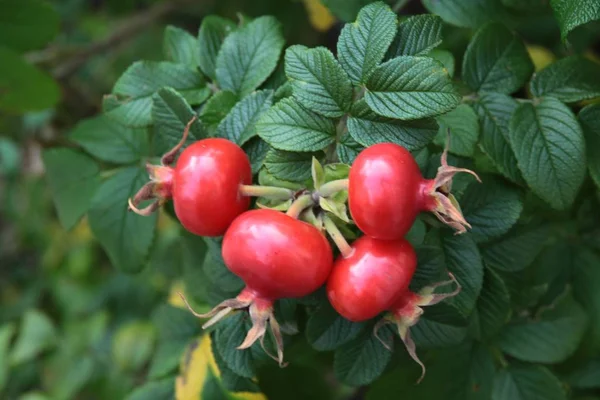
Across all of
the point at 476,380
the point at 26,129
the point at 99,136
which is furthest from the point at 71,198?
the point at 26,129

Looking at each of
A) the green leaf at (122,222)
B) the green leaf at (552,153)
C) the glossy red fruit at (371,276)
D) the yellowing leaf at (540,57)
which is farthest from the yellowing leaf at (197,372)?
the yellowing leaf at (540,57)

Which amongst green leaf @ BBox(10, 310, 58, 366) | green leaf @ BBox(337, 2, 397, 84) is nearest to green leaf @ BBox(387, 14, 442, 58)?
green leaf @ BBox(337, 2, 397, 84)

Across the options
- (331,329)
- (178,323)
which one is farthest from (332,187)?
(178,323)

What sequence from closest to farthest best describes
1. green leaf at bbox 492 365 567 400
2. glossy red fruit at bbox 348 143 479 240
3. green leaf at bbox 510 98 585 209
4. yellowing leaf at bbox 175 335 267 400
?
glossy red fruit at bbox 348 143 479 240, green leaf at bbox 510 98 585 209, green leaf at bbox 492 365 567 400, yellowing leaf at bbox 175 335 267 400

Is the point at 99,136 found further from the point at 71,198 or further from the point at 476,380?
the point at 476,380

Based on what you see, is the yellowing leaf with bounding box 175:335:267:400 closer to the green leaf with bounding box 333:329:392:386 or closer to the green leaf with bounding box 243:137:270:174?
the green leaf with bounding box 333:329:392:386
